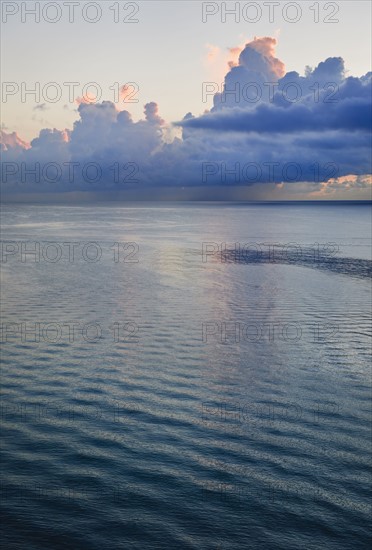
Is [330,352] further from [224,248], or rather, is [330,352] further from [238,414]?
[224,248]

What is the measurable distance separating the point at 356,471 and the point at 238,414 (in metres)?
6.18

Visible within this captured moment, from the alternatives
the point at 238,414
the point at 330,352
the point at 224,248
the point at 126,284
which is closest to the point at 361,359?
the point at 330,352

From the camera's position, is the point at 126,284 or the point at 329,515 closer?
the point at 329,515

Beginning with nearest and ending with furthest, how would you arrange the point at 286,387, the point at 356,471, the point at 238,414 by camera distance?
the point at 356,471 < the point at 238,414 < the point at 286,387

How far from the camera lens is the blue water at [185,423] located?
1669 centimetres

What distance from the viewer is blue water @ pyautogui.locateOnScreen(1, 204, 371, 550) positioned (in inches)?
657

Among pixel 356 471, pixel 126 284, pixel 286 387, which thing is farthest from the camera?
pixel 126 284

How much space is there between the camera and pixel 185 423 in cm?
2300

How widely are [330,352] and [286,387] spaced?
716 cm

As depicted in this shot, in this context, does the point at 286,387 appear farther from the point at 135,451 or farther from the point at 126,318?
the point at 126,318

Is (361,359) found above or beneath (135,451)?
above

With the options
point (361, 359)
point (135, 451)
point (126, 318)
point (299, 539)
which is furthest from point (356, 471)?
point (126, 318)

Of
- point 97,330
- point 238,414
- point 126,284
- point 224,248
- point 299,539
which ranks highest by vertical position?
point 224,248

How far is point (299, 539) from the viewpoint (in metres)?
16.0
